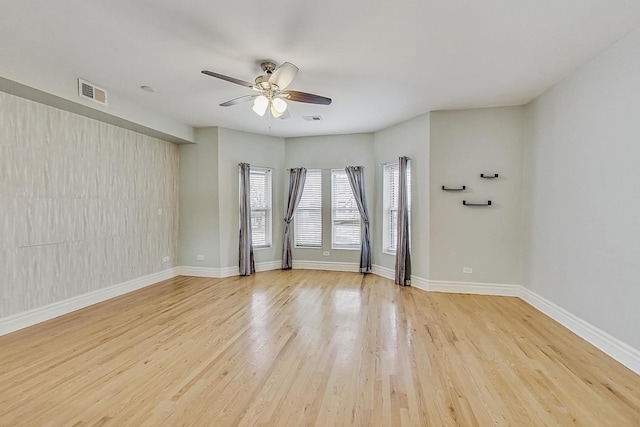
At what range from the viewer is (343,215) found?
5844 millimetres

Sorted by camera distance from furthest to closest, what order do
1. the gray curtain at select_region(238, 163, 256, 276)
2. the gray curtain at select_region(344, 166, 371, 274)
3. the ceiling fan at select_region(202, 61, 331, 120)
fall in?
the gray curtain at select_region(344, 166, 371, 274)
the gray curtain at select_region(238, 163, 256, 276)
the ceiling fan at select_region(202, 61, 331, 120)

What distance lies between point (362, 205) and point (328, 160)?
1143mm

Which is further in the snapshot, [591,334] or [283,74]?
[591,334]

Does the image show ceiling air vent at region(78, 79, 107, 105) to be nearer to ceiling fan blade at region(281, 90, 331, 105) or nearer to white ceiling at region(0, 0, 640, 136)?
white ceiling at region(0, 0, 640, 136)

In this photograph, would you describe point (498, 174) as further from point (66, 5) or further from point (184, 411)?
point (66, 5)

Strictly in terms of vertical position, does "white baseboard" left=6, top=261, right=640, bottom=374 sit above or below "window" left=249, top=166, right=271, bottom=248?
below

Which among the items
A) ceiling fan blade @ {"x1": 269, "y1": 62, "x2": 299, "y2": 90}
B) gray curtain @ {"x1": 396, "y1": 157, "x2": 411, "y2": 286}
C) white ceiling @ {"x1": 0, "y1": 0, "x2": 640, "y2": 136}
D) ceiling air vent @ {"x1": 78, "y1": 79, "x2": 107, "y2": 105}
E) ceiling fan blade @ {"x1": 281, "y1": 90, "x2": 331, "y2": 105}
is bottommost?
gray curtain @ {"x1": 396, "y1": 157, "x2": 411, "y2": 286}

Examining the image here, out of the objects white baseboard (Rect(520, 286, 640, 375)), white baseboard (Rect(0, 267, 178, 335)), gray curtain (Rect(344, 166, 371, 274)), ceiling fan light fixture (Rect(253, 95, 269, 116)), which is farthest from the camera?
gray curtain (Rect(344, 166, 371, 274))

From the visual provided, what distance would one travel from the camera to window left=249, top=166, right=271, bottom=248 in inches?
227

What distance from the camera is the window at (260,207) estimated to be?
577cm

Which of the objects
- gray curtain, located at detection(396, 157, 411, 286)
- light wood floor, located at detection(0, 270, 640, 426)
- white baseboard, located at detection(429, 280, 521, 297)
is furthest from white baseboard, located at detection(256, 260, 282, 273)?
white baseboard, located at detection(429, 280, 521, 297)

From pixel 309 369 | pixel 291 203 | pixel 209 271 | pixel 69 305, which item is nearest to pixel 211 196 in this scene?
pixel 209 271

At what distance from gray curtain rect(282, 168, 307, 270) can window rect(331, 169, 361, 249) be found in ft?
2.12

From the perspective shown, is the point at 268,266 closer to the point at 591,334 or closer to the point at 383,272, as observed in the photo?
the point at 383,272
